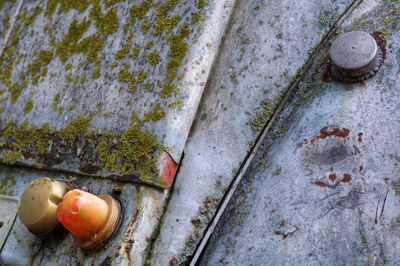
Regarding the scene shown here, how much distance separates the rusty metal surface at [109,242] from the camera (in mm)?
1323

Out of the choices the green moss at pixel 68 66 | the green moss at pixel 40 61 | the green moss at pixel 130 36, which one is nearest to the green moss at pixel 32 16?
the green moss at pixel 40 61

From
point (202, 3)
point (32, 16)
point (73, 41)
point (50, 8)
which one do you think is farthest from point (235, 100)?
point (32, 16)

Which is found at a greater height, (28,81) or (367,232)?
(28,81)

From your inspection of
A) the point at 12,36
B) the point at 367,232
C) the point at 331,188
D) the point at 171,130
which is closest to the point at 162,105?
the point at 171,130

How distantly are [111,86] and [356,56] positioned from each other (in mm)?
923

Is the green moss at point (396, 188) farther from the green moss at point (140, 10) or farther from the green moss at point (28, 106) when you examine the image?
the green moss at point (28, 106)

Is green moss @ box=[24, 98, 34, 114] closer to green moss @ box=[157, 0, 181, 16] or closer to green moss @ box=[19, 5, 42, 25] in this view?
green moss @ box=[19, 5, 42, 25]

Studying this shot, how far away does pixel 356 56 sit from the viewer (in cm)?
126

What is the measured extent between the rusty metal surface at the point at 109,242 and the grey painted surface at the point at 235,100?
2.2 inches

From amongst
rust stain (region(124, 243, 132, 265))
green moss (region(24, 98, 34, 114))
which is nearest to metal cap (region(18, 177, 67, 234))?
rust stain (region(124, 243, 132, 265))

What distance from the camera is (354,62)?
1259mm

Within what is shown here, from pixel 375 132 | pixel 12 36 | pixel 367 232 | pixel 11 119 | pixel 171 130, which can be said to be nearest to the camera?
pixel 367 232

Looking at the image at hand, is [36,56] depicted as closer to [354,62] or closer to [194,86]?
[194,86]

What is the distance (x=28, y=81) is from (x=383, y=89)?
1568mm
